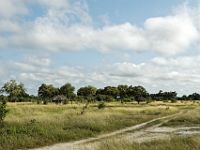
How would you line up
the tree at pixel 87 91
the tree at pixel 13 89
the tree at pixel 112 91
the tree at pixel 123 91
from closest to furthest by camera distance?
the tree at pixel 13 89 → the tree at pixel 87 91 → the tree at pixel 112 91 → the tree at pixel 123 91

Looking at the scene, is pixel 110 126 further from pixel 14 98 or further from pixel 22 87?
pixel 22 87

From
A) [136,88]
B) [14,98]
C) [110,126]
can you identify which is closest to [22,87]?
[14,98]

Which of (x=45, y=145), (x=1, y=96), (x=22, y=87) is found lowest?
(x=45, y=145)

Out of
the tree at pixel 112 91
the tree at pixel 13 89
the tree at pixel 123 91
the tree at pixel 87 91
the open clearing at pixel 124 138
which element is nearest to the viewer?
the open clearing at pixel 124 138

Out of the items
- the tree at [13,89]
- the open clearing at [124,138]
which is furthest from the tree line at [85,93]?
the open clearing at [124,138]

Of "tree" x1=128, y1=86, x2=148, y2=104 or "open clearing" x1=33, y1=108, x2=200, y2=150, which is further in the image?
"tree" x1=128, y1=86, x2=148, y2=104

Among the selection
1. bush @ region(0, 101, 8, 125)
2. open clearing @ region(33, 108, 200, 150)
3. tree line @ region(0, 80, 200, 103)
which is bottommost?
open clearing @ region(33, 108, 200, 150)

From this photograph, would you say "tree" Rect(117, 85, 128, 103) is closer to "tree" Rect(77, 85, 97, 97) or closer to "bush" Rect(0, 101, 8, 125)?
"tree" Rect(77, 85, 97, 97)

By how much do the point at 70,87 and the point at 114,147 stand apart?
436ft

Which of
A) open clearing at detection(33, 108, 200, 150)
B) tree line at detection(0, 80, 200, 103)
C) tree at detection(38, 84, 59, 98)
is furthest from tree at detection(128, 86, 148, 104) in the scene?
open clearing at detection(33, 108, 200, 150)

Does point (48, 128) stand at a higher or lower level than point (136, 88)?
lower

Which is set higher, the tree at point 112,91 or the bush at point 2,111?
the tree at point 112,91

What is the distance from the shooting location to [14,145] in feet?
65.1

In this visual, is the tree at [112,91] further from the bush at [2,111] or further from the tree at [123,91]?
the bush at [2,111]
